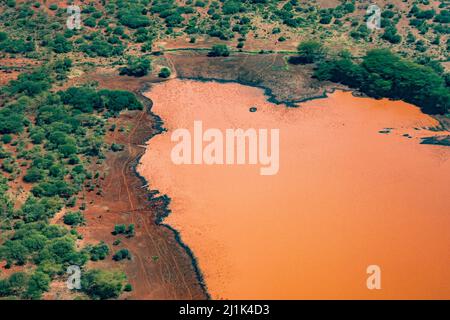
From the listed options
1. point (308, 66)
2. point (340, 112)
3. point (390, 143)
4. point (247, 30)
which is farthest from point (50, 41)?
point (390, 143)

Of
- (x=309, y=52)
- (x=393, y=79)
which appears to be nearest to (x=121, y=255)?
(x=393, y=79)

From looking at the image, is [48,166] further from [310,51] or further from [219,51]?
[310,51]

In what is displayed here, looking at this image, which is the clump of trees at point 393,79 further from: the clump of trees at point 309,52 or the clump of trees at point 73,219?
the clump of trees at point 73,219

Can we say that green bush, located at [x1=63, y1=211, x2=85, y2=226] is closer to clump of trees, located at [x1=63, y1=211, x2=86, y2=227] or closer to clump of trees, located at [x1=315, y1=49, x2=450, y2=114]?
clump of trees, located at [x1=63, y1=211, x2=86, y2=227]

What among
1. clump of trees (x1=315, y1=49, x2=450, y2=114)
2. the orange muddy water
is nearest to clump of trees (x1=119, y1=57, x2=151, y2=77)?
the orange muddy water

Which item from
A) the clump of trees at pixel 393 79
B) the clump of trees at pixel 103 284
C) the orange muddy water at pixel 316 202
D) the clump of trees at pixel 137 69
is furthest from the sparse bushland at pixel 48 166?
the clump of trees at pixel 393 79
